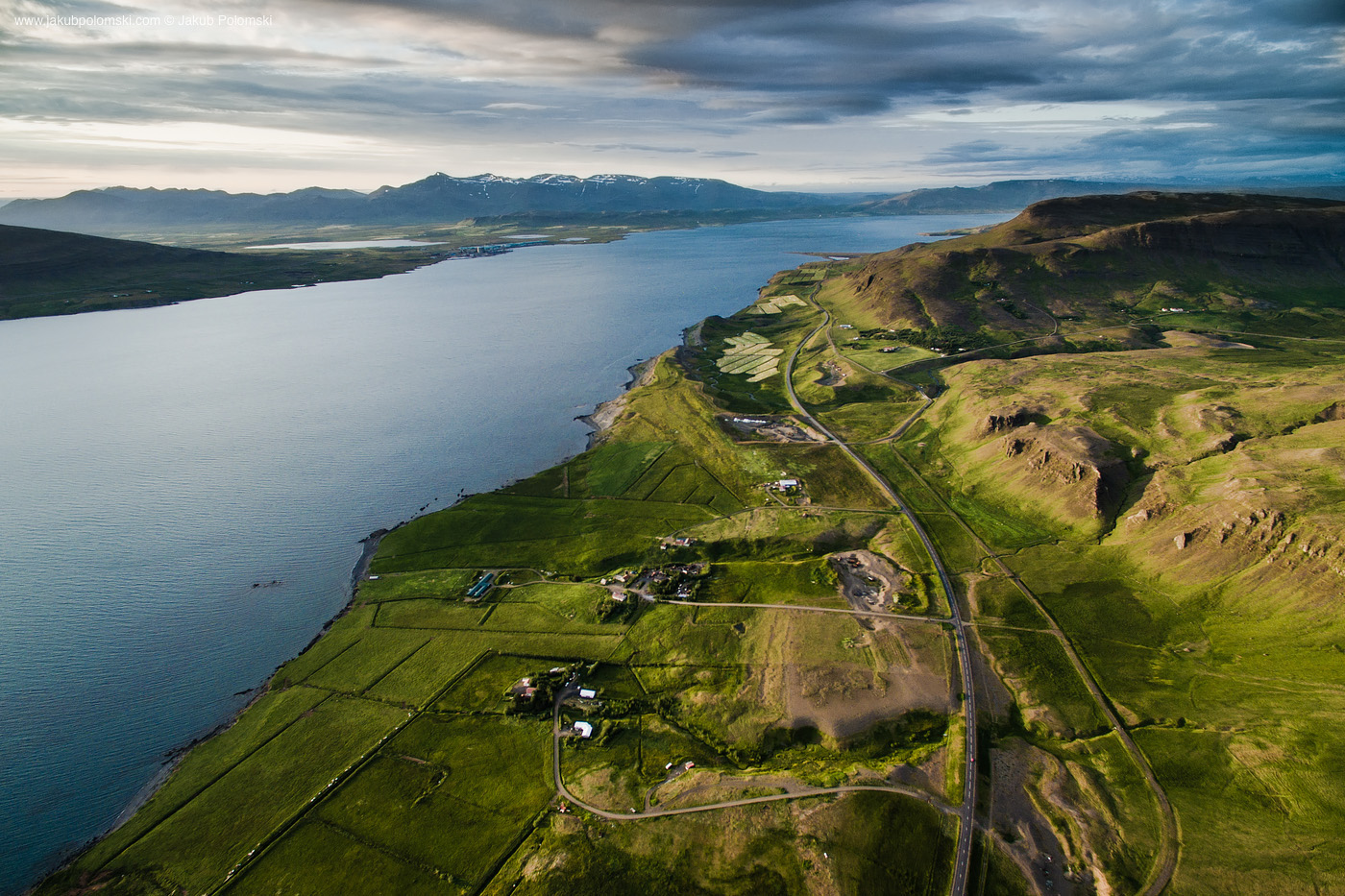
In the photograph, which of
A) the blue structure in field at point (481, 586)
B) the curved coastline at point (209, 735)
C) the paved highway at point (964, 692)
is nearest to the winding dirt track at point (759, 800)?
the paved highway at point (964, 692)

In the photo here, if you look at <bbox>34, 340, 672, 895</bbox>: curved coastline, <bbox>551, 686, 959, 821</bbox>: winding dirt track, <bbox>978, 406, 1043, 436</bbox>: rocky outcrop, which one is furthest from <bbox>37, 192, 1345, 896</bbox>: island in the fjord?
<bbox>978, 406, 1043, 436</bbox>: rocky outcrop

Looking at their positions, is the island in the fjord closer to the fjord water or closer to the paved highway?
the paved highway

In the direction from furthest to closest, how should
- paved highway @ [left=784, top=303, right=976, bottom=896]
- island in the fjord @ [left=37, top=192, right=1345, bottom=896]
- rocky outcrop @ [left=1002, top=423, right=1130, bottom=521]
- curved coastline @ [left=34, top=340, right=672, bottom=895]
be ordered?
rocky outcrop @ [left=1002, top=423, right=1130, bottom=521] < curved coastline @ [left=34, top=340, right=672, bottom=895] < island in the fjord @ [left=37, top=192, right=1345, bottom=896] < paved highway @ [left=784, top=303, right=976, bottom=896]

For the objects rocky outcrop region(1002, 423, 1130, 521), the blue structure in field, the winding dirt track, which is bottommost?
the winding dirt track

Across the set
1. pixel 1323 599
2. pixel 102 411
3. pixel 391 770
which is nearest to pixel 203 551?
pixel 391 770

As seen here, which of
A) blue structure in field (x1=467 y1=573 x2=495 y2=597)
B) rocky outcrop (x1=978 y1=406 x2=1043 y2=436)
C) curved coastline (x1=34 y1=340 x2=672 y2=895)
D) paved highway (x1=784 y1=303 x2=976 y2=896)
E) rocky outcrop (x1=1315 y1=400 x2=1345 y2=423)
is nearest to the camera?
paved highway (x1=784 y1=303 x2=976 y2=896)

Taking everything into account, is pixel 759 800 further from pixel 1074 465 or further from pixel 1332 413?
pixel 1332 413
